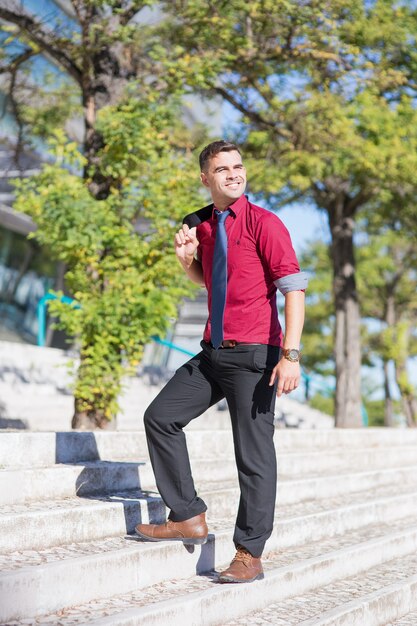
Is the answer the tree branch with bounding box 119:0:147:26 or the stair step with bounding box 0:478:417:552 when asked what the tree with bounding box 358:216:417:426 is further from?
→ the stair step with bounding box 0:478:417:552

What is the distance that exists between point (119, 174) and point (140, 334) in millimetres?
1776

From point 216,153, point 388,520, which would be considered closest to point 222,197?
point 216,153

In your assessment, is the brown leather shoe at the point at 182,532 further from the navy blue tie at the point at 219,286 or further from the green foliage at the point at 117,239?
the green foliage at the point at 117,239

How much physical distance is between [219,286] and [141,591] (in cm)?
147

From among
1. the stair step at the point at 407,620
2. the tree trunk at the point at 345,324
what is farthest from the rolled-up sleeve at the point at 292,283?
the tree trunk at the point at 345,324

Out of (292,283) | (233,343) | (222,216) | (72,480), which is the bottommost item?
(72,480)

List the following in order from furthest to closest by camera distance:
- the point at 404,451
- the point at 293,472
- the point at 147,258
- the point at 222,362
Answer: the point at 404,451 → the point at 147,258 → the point at 293,472 → the point at 222,362

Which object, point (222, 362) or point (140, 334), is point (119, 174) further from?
point (222, 362)

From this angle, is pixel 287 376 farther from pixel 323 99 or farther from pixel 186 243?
pixel 323 99

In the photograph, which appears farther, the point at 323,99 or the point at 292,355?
the point at 323,99

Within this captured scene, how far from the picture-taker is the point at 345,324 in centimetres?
1672

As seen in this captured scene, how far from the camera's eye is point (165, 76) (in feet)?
30.9

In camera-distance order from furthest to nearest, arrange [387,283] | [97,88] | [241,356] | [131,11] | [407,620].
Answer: [387,283], [97,88], [131,11], [407,620], [241,356]

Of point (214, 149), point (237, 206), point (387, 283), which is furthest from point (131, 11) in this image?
point (387, 283)
